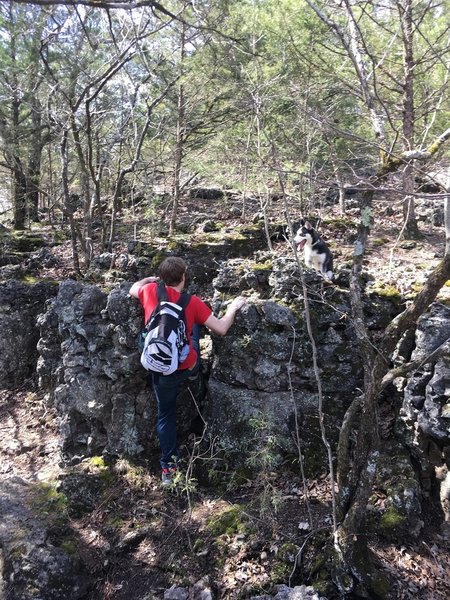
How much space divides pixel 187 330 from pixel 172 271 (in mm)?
561

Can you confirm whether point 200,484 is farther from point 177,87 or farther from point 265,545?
point 177,87

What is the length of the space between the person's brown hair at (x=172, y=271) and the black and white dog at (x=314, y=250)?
2865 millimetres

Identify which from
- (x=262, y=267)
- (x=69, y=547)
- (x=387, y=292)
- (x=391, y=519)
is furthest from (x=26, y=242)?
(x=391, y=519)

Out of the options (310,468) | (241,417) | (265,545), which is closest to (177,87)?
(241,417)

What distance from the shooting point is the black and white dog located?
647cm

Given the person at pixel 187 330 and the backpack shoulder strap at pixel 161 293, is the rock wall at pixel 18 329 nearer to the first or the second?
the person at pixel 187 330

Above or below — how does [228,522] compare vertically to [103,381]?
below

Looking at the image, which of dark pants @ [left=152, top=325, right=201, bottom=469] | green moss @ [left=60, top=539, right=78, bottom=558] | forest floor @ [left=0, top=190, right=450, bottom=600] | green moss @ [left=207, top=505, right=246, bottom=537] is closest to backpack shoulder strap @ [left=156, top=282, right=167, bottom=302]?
dark pants @ [left=152, top=325, right=201, bottom=469]

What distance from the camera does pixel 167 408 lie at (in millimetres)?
4082

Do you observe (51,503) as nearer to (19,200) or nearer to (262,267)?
(262,267)

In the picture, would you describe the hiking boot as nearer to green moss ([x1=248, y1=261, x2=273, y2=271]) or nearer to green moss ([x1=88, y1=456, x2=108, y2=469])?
green moss ([x1=88, y1=456, x2=108, y2=469])

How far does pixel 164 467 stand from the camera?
418 cm

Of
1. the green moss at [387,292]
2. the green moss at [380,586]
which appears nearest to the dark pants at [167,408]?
the green moss at [380,586]

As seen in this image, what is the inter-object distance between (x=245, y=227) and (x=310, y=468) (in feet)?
Result: 20.2
